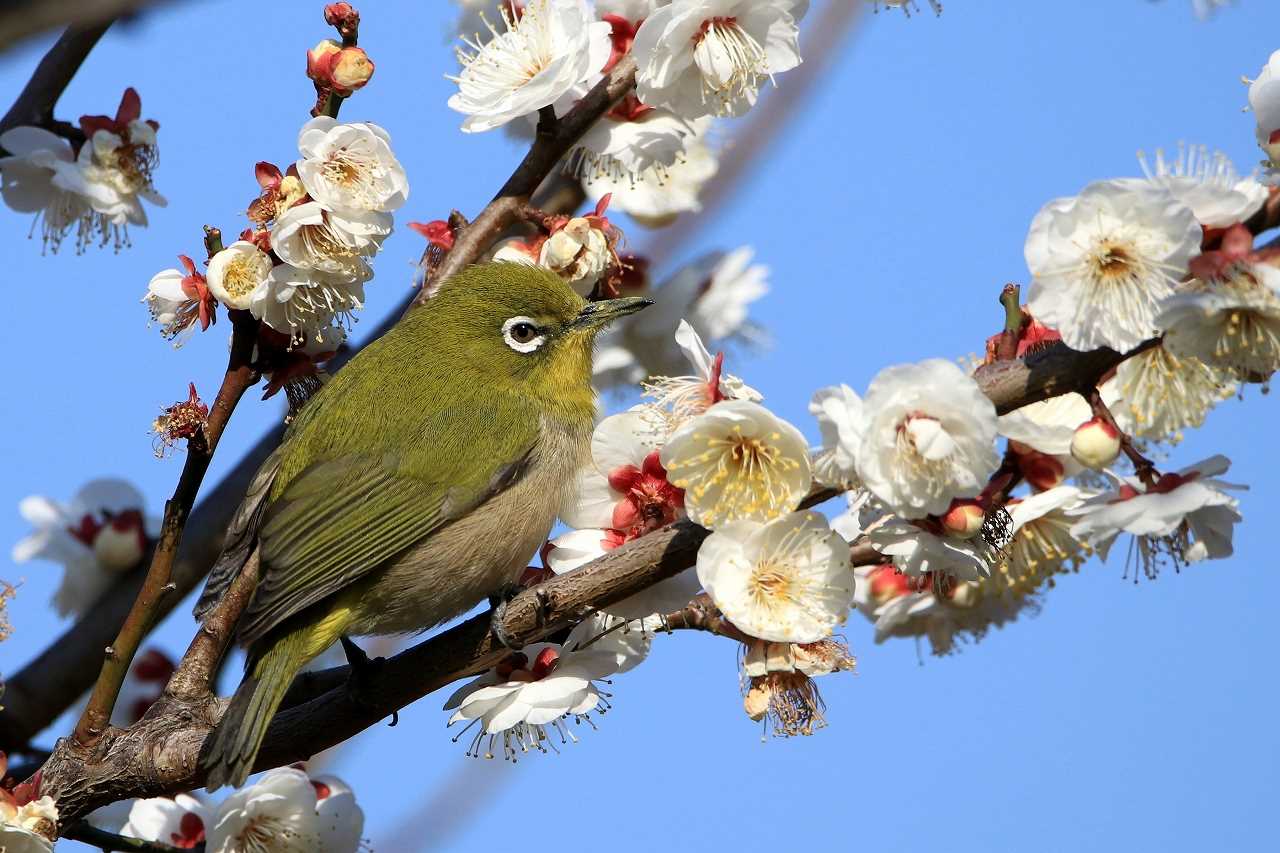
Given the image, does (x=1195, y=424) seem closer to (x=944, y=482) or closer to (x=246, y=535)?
(x=944, y=482)

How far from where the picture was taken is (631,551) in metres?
3.36

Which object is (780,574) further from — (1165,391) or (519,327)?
(519,327)

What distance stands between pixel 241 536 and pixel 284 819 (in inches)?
36.4

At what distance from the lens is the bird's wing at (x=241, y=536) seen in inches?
166

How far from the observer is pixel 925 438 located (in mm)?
2859

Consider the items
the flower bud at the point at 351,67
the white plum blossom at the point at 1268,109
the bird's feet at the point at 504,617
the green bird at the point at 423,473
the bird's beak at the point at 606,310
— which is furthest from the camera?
the bird's beak at the point at 606,310

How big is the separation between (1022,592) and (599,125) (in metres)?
1.96

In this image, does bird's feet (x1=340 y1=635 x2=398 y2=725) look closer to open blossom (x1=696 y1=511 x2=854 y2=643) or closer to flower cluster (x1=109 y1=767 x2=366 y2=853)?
flower cluster (x1=109 y1=767 x2=366 y2=853)

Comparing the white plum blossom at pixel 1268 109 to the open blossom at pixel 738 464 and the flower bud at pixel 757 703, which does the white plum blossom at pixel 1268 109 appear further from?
the flower bud at pixel 757 703

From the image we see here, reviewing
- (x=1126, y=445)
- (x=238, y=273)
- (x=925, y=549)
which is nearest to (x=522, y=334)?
(x=238, y=273)

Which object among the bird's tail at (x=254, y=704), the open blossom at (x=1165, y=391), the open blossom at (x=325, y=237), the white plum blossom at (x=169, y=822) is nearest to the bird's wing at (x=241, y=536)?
the bird's tail at (x=254, y=704)

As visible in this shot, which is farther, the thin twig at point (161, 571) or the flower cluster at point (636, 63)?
the flower cluster at point (636, 63)

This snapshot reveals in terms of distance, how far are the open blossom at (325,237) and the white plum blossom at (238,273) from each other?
0.06m

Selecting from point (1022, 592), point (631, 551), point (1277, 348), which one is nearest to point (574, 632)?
point (631, 551)
